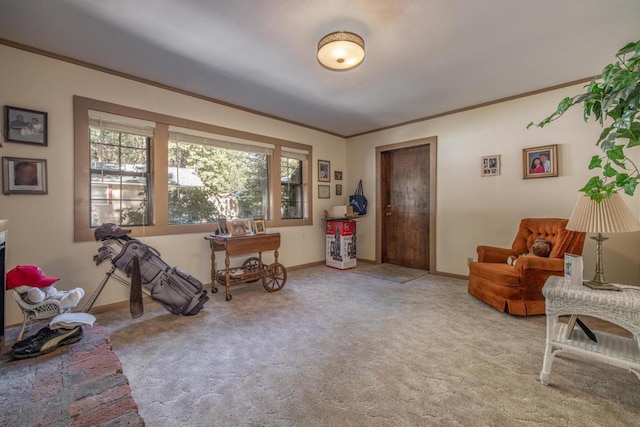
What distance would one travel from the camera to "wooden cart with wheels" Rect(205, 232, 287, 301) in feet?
10.9

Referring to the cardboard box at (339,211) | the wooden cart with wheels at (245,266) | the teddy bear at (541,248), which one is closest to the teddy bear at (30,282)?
the wooden cart with wheels at (245,266)

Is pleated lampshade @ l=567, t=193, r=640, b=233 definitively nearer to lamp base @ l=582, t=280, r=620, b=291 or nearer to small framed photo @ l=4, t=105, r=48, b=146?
lamp base @ l=582, t=280, r=620, b=291

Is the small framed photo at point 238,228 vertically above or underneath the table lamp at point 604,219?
underneath

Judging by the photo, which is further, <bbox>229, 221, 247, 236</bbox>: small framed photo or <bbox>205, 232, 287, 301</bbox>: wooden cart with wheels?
<bbox>229, 221, 247, 236</bbox>: small framed photo

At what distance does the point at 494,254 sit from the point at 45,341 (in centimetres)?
378

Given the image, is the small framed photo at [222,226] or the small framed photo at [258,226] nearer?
the small framed photo at [222,226]

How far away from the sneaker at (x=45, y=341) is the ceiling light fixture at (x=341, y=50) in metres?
2.42

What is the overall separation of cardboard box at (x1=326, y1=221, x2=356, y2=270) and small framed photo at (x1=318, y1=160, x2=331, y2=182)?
0.85 metres

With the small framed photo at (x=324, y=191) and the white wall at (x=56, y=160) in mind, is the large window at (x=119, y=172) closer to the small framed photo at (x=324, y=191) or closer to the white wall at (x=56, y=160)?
the white wall at (x=56, y=160)

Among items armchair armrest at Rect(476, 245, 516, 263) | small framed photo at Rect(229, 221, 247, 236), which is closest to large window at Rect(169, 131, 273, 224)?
small framed photo at Rect(229, 221, 247, 236)

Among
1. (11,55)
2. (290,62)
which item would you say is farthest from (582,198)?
(11,55)

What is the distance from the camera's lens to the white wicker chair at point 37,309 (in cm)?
175

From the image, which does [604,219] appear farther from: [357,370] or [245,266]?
[245,266]

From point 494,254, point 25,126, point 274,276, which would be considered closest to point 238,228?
point 274,276
